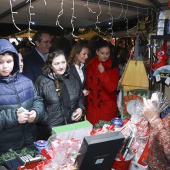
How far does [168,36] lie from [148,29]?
140 cm

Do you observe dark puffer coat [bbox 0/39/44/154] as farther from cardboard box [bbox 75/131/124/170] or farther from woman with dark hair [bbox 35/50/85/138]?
cardboard box [bbox 75/131/124/170]

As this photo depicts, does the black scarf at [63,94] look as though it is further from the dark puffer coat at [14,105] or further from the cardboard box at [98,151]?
the cardboard box at [98,151]

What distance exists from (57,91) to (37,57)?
782mm

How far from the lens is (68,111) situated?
220 centimetres

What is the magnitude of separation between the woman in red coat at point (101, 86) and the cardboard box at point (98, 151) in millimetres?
1562

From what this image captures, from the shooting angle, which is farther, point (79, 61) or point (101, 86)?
point (101, 86)

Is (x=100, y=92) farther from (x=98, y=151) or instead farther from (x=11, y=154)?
(x=98, y=151)

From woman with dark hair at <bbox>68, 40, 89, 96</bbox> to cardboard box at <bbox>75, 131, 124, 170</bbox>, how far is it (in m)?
1.42

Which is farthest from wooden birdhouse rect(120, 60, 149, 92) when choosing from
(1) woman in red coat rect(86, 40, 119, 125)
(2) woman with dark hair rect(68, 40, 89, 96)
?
(2) woman with dark hair rect(68, 40, 89, 96)

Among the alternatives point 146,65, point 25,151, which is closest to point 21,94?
point 25,151

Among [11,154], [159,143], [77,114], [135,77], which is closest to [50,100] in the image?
[77,114]

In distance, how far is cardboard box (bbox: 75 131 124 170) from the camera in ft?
3.54

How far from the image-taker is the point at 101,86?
2.77 m

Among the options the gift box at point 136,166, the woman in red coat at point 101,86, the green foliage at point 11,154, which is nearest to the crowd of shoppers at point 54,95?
the woman in red coat at point 101,86
